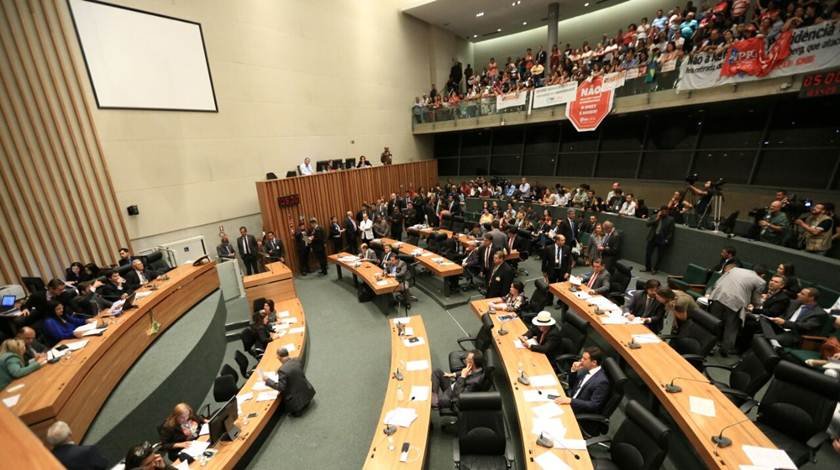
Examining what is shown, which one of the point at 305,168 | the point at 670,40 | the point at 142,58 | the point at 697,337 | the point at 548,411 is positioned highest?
the point at 670,40

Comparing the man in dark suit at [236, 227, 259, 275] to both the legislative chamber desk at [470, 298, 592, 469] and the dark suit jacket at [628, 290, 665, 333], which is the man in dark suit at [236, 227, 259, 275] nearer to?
the legislative chamber desk at [470, 298, 592, 469]

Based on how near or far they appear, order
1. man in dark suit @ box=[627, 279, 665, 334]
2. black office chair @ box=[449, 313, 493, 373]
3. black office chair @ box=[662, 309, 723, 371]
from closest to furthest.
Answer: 1. black office chair @ box=[662, 309, 723, 371]
2. black office chair @ box=[449, 313, 493, 373]
3. man in dark suit @ box=[627, 279, 665, 334]

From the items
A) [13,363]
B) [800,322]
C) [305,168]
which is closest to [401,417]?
[13,363]

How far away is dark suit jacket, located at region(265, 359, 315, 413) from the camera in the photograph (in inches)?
201

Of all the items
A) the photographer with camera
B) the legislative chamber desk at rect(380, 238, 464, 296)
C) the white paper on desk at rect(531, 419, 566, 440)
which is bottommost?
the white paper on desk at rect(531, 419, 566, 440)

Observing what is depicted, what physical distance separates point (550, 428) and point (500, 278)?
11.4 feet

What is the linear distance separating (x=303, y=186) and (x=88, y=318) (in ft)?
21.8

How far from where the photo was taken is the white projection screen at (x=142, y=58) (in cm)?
830

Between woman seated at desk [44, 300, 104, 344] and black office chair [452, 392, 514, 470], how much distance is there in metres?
6.31

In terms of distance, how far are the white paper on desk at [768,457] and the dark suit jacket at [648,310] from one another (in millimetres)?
2527

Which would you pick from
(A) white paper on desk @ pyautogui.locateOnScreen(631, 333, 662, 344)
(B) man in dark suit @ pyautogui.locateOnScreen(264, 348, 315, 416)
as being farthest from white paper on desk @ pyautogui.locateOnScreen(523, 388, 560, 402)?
(B) man in dark suit @ pyautogui.locateOnScreen(264, 348, 315, 416)

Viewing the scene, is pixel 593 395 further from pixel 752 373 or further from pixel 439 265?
pixel 439 265

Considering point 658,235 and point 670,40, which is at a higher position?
point 670,40

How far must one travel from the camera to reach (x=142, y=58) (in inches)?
355
